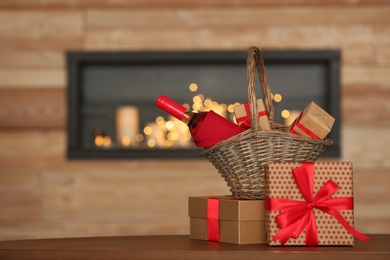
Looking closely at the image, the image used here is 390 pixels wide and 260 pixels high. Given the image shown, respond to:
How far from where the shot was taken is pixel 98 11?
10.5 feet

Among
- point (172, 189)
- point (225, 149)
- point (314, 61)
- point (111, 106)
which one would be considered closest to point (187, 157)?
point (172, 189)

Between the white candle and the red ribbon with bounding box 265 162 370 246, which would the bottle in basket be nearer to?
the red ribbon with bounding box 265 162 370 246

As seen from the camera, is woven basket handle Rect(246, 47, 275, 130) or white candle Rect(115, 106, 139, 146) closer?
woven basket handle Rect(246, 47, 275, 130)

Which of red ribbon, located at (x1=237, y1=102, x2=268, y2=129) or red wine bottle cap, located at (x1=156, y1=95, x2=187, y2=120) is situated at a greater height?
red wine bottle cap, located at (x1=156, y1=95, x2=187, y2=120)

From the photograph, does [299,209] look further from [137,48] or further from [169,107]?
[137,48]

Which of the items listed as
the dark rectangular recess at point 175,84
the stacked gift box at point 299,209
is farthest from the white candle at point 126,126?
the stacked gift box at point 299,209

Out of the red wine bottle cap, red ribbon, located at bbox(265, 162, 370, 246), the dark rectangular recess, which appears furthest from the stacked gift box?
the dark rectangular recess

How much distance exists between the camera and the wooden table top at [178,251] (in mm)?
1176

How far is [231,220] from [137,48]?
1977mm

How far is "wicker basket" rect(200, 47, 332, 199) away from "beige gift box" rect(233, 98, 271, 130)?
3 centimetres

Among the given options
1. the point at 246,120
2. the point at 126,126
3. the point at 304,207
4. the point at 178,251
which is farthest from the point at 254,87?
the point at 126,126

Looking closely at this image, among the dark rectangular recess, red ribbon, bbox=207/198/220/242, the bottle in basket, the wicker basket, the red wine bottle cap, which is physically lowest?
red ribbon, bbox=207/198/220/242

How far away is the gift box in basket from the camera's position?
129 centimetres

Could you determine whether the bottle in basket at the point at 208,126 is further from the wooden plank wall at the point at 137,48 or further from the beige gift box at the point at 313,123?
the wooden plank wall at the point at 137,48
